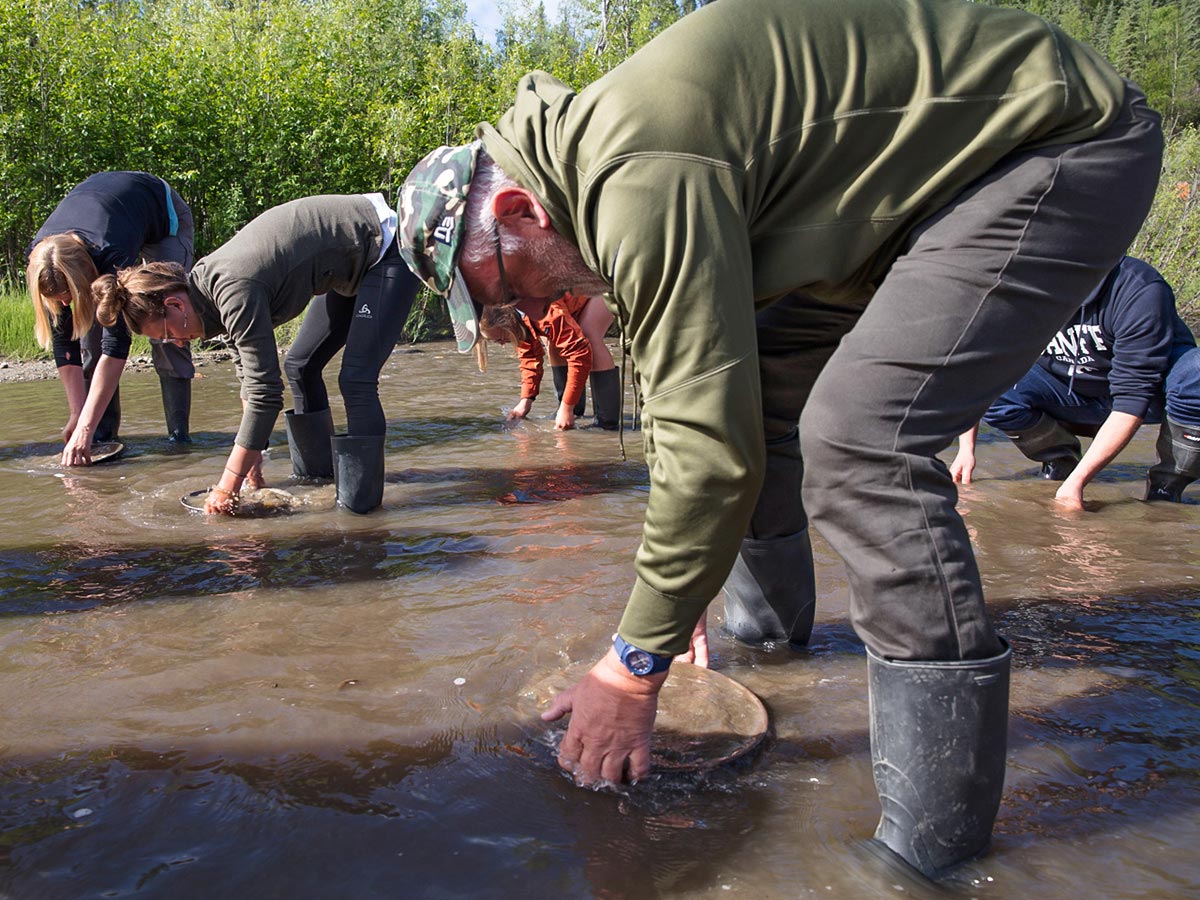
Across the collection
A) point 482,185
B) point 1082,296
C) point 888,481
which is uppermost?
point 482,185

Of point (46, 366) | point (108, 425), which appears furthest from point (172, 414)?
point (46, 366)

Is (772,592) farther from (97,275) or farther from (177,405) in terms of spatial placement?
(177,405)

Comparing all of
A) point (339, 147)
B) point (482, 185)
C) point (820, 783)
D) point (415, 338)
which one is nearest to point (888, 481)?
point (820, 783)

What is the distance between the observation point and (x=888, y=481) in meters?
1.61

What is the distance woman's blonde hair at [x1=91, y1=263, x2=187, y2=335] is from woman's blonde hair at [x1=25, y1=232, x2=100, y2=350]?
0.68 meters

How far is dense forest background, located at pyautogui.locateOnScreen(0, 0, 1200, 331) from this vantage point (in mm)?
13766

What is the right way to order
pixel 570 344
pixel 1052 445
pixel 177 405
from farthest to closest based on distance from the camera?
pixel 570 344 < pixel 177 405 < pixel 1052 445

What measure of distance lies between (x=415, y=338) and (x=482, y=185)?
1091cm

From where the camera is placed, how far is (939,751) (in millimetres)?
1629

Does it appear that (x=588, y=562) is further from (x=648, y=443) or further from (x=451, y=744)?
(x=648, y=443)

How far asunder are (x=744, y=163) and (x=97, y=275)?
4689mm

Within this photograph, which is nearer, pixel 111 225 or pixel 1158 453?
pixel 1158 453

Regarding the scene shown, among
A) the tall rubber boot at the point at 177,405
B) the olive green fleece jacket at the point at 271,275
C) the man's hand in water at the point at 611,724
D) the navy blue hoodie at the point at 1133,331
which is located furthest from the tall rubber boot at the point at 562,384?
the man's hand in water at the point at 611,724

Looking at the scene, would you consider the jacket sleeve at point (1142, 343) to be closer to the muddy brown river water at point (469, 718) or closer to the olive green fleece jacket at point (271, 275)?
the muddy brown river water at point (469, 718)
